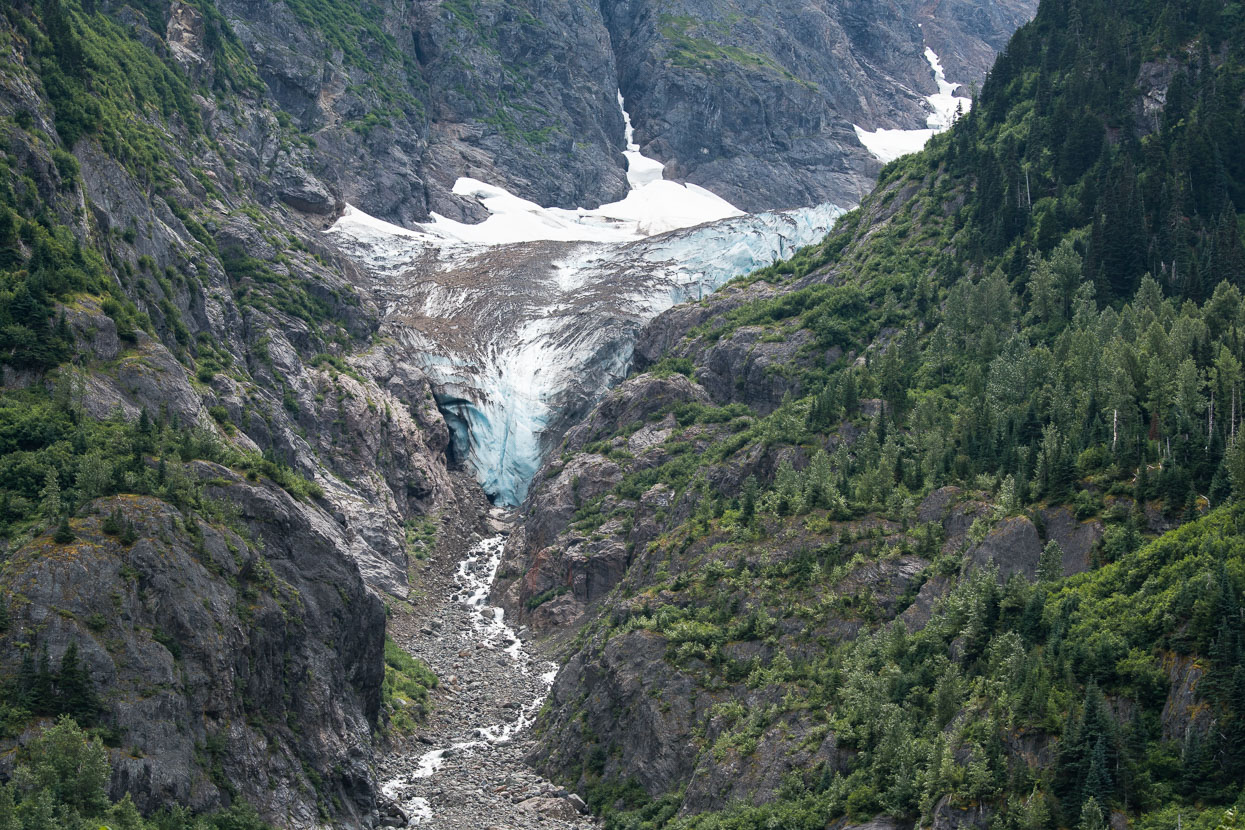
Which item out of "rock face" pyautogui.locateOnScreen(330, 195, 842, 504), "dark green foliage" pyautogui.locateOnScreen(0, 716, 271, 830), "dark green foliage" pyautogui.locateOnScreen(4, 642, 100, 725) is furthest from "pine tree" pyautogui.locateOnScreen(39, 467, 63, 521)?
"rock face" pyautogui.locateOnScreen(330, 195, 842, 504)

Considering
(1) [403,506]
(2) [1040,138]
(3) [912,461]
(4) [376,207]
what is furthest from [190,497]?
(4) [376,207]

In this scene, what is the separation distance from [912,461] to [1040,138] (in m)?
39.6

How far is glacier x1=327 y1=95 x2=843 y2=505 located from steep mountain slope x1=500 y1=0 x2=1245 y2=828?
17207 mm

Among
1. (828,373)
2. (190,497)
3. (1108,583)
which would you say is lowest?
(190,497)

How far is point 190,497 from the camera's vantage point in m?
76.3

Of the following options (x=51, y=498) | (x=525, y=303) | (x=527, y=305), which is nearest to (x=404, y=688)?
(x=51, y=498)

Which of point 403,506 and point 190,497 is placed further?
point 403,506

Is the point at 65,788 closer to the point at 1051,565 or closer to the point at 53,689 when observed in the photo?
the point at 53,689

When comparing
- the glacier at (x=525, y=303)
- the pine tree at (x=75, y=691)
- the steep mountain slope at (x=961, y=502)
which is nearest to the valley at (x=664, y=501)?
the pine tree at (x=75, y=691)

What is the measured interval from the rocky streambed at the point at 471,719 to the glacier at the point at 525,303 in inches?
812

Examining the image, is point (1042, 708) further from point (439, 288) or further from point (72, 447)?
point (439, 288)

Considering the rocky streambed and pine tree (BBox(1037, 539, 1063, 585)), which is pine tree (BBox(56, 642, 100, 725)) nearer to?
the rocky streambed

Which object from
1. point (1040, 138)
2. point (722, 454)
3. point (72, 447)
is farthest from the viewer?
point (1040, 138)

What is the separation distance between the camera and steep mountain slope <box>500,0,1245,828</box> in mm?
58062
